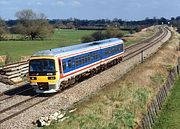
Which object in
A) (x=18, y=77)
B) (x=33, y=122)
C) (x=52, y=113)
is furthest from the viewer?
(x=18, y=77)

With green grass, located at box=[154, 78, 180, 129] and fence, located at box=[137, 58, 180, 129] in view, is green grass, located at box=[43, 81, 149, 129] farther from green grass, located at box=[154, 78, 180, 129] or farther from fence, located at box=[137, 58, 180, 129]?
green grass, located at box=[154, 78, 180, 129]

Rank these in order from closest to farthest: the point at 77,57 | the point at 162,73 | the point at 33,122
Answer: the point at 33,122, the point at 77,57, the point at 162,73

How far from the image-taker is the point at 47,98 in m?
23.7

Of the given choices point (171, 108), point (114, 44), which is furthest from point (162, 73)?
point (171, 108)

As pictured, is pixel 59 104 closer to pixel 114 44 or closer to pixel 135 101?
pixel 135 101

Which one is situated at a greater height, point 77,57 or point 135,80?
point 77,57

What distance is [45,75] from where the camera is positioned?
24.7 m

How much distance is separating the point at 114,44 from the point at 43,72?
17.5 meters

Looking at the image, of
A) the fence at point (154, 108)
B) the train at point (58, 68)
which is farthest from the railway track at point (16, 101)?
the fence at point (154, 108)

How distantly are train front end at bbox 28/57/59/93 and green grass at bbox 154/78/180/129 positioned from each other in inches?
280

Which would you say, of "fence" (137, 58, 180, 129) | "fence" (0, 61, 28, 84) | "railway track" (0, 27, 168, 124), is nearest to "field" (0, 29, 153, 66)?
"fence" (0, 61, 28, 84)

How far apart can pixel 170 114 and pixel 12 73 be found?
13.2m

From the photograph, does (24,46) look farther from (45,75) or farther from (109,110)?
(109,110)

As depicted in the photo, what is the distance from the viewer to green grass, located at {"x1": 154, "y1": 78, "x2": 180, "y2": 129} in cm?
2258
